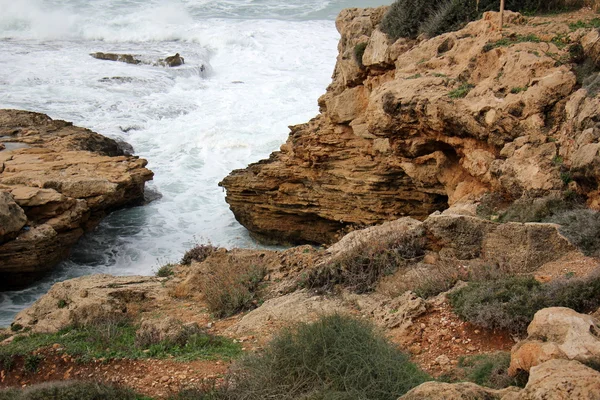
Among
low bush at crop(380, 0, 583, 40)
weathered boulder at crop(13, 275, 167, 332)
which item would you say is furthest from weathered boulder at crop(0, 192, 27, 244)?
low bush at crop(380, 0, 583, 40)

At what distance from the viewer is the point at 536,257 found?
6.55 metres

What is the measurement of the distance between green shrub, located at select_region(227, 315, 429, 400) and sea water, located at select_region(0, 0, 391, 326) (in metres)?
8.21

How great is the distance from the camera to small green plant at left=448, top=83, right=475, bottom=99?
9.31 metres

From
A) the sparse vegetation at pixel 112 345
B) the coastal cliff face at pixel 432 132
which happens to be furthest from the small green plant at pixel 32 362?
the coastal cliff face at pixel 432 132

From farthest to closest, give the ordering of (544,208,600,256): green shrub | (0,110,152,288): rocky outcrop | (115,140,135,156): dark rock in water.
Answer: (115,140,135,156): dark rock in water < (0,110,152,288): rocky outcrop < (544,208,600,256): green shrub

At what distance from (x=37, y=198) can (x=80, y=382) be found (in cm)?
769

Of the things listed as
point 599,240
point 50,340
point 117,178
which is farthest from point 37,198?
point 599,240

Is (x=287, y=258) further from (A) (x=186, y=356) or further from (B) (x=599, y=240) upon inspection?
(B) (x=599, y=240)

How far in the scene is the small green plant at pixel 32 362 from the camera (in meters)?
6.62

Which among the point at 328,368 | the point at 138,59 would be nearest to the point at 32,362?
A: the point at 328,368

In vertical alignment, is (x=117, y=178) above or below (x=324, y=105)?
below

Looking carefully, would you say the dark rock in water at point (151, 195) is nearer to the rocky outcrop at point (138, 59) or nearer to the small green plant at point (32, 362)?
the small green plant at point (32, 362)

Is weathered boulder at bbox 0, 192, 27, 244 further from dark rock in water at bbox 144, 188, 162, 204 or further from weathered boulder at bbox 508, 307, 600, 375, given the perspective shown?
weathered boulder at bbox 508, 307, 600, 375

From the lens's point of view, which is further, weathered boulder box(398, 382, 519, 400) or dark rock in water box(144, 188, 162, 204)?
dark rock in water box(144, 188, 162, 204)
